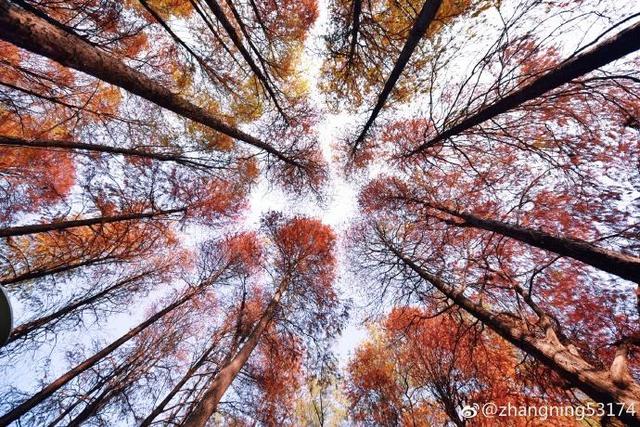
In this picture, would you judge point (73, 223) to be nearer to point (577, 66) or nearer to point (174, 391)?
point (174, 391)

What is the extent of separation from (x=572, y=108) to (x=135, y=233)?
1176cm

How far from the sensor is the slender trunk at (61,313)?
6.32m

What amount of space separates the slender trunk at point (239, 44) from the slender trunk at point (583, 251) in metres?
6.47

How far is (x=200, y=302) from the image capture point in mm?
10484

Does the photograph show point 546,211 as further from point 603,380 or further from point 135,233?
point 135,233

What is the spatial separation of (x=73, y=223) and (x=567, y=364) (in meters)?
9.65

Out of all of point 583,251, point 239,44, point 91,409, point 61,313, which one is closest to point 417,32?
point 583,251

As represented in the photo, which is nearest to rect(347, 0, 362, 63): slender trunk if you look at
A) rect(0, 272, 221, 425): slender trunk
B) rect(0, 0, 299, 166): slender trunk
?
rect(0, 0, 299, 166): slender trunk

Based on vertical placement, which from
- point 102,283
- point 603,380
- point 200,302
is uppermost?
point 200,302

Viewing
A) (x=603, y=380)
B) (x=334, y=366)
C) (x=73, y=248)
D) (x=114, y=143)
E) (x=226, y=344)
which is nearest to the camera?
(x=603, y=380)

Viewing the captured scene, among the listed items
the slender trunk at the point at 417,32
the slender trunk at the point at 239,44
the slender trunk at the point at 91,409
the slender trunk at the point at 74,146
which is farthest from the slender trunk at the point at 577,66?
the slender trunk at the point at 91,409

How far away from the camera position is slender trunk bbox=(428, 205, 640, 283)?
98.0 inches

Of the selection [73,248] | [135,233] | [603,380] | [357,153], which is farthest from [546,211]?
[73,248]

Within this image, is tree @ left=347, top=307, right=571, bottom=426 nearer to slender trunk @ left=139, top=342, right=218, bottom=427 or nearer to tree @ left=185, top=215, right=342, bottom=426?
tree @ left=185, top=215, right=342, bottom=426
